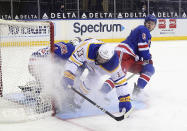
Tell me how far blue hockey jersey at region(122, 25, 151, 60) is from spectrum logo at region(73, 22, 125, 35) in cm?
590

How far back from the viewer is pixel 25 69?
368 centimetres

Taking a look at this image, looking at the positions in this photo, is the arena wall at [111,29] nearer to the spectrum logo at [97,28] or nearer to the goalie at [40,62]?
the spectrum logo at [97,28]

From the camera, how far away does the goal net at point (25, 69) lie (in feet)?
10.2

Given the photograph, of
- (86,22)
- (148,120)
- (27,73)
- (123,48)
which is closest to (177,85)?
(123,48)

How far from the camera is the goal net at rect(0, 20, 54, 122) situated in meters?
3.11

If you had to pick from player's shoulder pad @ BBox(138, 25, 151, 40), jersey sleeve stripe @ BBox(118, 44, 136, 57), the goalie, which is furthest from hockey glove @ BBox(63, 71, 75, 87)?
player's shoulder pad @ BBox(138, 25, 151, 40)

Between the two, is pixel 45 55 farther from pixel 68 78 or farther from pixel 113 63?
pixel 113 63

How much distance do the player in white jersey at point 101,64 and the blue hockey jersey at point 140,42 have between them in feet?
2.38

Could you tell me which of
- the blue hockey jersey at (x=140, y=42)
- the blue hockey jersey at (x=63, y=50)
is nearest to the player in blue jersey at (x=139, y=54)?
the blue hockey jersey at (x=140, y=42)

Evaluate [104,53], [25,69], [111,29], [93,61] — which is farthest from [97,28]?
[104,53]

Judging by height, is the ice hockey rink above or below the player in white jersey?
below

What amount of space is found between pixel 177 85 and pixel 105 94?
132 centimetres

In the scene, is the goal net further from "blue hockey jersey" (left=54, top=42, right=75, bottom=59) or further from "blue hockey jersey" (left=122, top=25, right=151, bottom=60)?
"blue hockey jersey" (left=122, top=25, right=151, bottom=60)

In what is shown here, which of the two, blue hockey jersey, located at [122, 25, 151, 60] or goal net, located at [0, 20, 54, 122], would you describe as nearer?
goal net, located at [0, 20, 54, 122]
